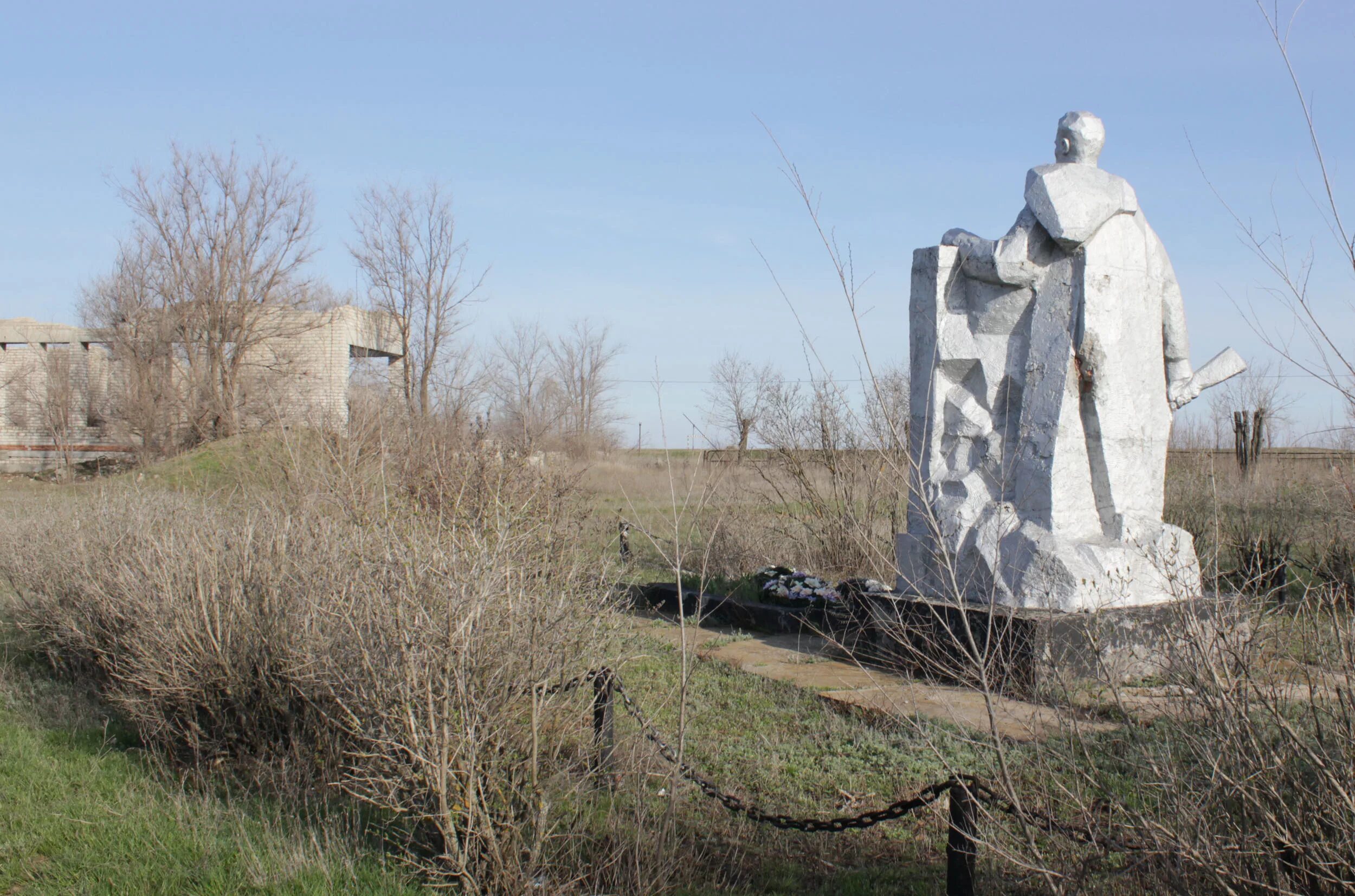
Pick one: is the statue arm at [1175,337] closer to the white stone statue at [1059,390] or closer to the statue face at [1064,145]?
the white stone statue at [1059,390]

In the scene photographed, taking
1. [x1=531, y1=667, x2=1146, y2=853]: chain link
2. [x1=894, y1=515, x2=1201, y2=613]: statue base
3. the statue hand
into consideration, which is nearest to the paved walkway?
[x1=531, y1=667, x2=1146, y2=853]: chain link

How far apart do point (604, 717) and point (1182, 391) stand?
445 cm

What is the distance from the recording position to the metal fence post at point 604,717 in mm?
4254

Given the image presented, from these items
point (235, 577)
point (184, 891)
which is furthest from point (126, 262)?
point (184, 891)

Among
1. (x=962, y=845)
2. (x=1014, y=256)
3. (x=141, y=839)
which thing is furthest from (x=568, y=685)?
(x=1014, y=256)

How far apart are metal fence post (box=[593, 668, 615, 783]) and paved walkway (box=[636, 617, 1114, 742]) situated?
1195 millimetres

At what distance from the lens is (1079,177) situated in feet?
19.7

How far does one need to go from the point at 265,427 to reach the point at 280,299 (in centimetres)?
1090

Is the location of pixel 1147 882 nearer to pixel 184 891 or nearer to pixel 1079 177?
pixel 184 891

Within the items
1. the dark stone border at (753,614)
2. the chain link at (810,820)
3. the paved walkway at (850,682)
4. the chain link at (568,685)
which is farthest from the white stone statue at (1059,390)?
the chain link at (568,685)

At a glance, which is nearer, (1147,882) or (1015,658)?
(1147,882)

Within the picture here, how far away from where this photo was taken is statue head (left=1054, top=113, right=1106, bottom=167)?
20.3 feet

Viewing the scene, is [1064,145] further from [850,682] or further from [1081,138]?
[850,682]

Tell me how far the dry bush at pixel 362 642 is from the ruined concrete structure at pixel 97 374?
62.2 ft
